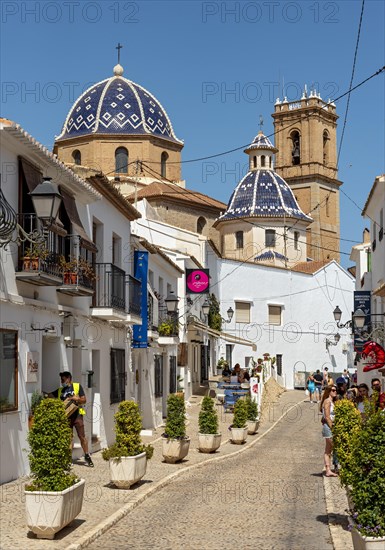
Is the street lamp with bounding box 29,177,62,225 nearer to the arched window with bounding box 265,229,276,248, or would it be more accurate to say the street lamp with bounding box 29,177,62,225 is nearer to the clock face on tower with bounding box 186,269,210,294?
the clock face on tower with bounding box 186,269,210,294

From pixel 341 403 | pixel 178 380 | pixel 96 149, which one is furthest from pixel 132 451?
pixel 96 149

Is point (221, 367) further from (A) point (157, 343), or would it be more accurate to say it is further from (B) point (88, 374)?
(B) point (88, 374)

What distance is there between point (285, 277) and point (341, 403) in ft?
132

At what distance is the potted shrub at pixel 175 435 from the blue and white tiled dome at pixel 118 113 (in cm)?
3357

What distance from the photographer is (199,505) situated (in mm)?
11586

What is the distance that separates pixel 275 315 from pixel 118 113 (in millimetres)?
14271

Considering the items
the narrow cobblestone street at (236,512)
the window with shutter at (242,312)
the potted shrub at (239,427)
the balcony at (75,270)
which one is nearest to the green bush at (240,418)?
the potted shrub at (239,427)

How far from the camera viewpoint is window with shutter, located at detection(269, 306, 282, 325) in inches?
2023

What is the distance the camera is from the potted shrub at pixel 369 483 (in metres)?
7.76

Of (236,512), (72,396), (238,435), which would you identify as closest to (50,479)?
(236,512)

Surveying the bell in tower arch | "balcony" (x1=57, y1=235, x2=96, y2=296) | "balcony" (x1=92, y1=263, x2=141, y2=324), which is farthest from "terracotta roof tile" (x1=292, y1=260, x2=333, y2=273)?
"balcony" (x1=57, y1=235, x2=96, y2=296)

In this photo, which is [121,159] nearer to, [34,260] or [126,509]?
[34,260]

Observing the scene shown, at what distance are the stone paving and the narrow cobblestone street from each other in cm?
1

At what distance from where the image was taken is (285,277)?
2063 inches
